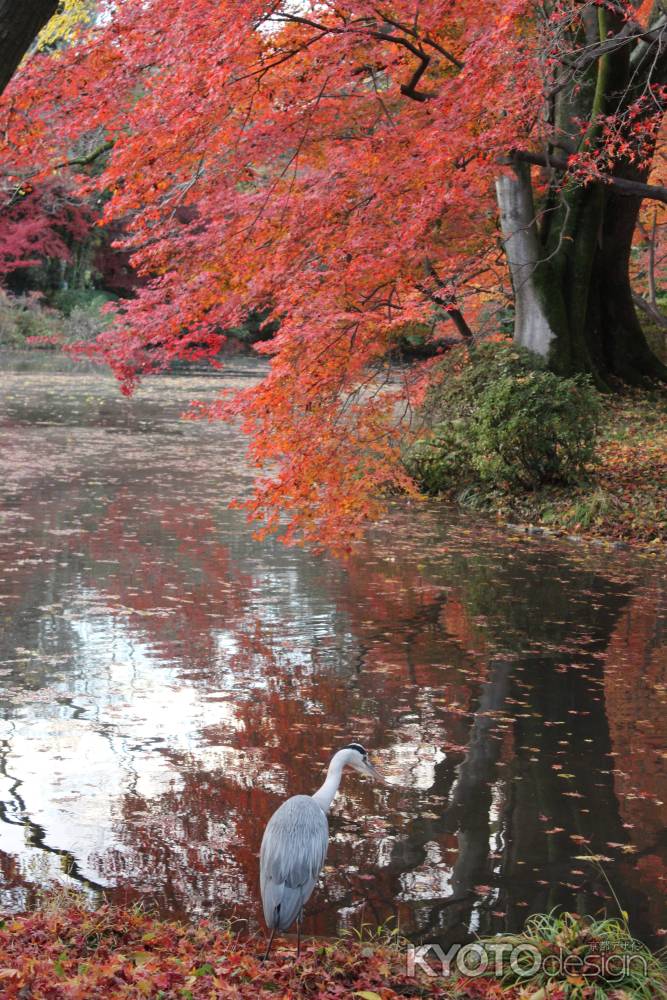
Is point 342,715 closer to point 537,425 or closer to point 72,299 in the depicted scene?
point 537,425

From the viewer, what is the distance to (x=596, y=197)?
636 inches

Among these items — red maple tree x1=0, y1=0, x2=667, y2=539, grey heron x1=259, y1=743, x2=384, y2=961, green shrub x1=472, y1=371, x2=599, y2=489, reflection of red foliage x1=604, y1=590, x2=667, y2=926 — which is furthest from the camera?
green shrub x1=472, y1=371, x2=599, y2=489

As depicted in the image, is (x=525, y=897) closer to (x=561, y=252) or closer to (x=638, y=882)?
(x=638, y=882)

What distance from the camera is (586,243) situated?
16000 mm

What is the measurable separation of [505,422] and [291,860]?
9712 millimetres

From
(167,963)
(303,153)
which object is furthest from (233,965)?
(303,153)

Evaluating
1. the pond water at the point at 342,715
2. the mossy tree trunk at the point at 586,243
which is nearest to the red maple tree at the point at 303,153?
the pond water at the point at 342,715

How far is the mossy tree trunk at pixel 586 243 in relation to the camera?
14.2 m

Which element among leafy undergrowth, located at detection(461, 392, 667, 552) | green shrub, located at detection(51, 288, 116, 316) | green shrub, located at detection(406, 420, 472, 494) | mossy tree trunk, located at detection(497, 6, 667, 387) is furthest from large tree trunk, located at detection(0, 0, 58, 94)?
green shrub, located at detection(51, 288, 116, 316)

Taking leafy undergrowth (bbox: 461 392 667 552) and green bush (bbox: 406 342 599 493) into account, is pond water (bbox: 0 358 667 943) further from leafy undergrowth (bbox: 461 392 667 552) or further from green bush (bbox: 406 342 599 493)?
green bush (bbox: 406 342 599 493)

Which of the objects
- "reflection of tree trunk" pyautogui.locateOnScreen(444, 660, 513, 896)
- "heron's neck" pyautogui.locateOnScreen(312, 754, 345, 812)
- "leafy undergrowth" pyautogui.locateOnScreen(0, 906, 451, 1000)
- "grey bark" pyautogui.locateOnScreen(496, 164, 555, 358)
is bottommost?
"reflection of tree trunk" pyautogui.locateOnScreen(444, 660, 513, 896)

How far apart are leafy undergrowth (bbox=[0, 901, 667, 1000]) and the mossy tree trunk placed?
1065cm

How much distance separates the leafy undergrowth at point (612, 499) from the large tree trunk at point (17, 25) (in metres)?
9.43

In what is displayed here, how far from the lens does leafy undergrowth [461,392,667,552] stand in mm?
12281
